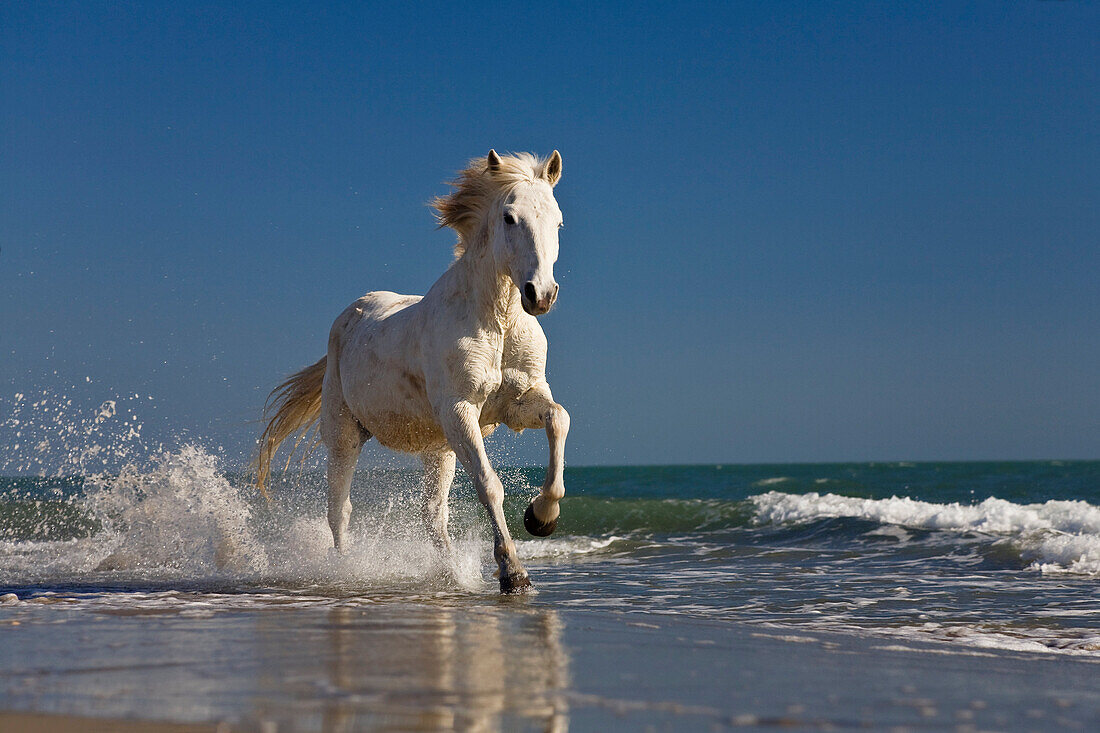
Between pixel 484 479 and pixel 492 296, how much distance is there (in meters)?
0.92

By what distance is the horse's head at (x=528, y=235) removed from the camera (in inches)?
170

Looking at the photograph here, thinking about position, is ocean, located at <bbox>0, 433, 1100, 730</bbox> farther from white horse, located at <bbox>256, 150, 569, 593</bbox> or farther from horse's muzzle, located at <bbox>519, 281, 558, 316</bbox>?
horse's muzzle, located at <bbox>519, 281, 558, 316</bbox>

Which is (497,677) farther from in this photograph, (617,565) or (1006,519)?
(1006,519)

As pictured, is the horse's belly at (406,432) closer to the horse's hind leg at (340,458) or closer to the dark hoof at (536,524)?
the horse's hind leg at (340,458)

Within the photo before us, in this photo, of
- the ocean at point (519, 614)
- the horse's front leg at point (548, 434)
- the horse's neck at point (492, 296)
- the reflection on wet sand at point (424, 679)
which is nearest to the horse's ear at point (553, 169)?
the horse's neck at point (492, 296)

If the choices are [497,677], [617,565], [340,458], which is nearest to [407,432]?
[340,458]

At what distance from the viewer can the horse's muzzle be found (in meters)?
4.26

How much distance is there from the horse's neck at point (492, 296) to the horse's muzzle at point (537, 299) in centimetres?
55

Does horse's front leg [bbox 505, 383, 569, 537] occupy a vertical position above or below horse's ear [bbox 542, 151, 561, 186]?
below

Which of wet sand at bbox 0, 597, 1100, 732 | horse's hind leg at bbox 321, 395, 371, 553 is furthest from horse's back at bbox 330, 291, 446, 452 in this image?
wet sand at bbox 0, 597, 1100, 732

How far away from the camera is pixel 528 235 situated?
450cm

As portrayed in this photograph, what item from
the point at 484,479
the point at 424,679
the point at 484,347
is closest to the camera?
the point at 424,679

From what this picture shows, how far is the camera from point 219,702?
2059 millimetres

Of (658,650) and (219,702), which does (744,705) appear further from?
(219,702)
